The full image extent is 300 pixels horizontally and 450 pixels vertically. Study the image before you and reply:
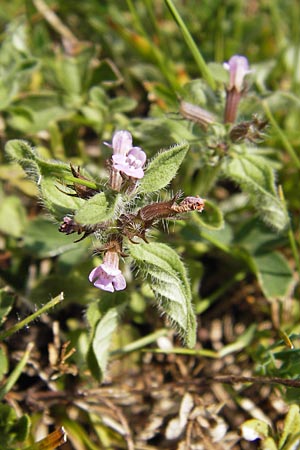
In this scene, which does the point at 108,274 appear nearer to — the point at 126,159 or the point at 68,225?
the point at 68,225

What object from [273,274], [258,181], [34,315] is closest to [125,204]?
[34,315]

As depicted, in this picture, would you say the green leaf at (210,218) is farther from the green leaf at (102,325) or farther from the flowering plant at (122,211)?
the green leaf at (102,325)

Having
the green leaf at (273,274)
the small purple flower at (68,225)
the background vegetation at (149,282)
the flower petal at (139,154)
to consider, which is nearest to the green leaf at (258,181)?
the background vegetation at (149,282)

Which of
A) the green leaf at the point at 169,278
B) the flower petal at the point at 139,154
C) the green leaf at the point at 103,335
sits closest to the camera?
the flower petal at the point at 139,154

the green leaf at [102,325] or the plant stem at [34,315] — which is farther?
the green leaf at [102,325]

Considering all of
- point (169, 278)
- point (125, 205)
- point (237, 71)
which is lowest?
point (169, 278)

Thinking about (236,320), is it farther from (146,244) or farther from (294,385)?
(146,244)
